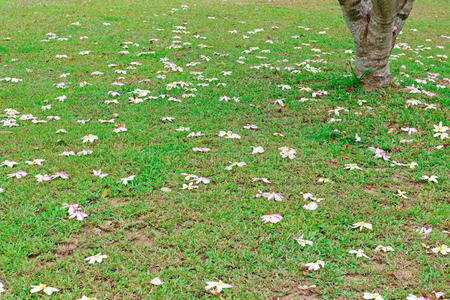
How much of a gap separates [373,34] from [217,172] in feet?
11.1

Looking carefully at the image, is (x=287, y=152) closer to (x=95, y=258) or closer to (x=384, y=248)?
(x=384, y=248)

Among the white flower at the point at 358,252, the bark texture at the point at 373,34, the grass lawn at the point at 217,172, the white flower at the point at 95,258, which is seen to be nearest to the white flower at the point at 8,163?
the grass lawn at the point at 217,172

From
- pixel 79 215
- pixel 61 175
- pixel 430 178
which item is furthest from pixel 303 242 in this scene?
pixel 61 175

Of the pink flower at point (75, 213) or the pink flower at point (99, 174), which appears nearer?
the pink flower at point (75, 213)

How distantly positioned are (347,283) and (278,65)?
5524mm

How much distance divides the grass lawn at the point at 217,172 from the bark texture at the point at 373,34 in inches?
12.4

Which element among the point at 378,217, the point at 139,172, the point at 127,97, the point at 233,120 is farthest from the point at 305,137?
the point at 127,97

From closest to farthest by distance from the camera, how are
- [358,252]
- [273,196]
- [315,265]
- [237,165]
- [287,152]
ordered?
[315,265], [358,252], [273,196], [237,165], [287,152]

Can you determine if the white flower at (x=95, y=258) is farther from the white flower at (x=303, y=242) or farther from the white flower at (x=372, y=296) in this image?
the white flower at (x=372, y=296)

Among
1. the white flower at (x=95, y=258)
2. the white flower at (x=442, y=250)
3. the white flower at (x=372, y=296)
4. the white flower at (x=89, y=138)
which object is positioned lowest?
the white flower at (x=95, y=258)

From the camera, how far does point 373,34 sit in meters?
5.91

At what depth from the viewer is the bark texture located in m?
5.77

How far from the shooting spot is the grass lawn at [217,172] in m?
2.90

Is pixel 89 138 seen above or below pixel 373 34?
below
